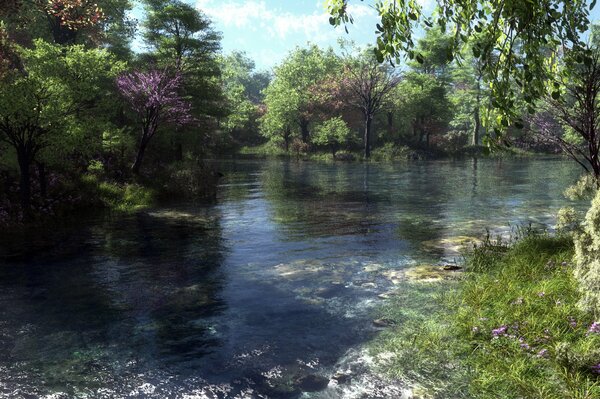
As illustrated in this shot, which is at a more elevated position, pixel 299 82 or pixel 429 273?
pixel 299 82

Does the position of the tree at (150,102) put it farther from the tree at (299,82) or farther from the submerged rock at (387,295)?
the tree at (299,82)

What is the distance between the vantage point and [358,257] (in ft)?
40.8

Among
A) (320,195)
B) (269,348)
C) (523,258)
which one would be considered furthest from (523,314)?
(320,195)

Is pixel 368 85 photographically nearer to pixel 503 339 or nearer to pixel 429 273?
pixel 429 273

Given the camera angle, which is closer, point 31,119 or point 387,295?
point 387,295

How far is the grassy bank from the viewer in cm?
563

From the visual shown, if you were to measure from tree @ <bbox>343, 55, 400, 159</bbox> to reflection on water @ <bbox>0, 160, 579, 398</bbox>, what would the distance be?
1711 inches

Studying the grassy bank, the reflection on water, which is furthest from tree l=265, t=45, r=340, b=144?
the grassy bank

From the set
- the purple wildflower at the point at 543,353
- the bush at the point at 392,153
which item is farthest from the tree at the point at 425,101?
the purple wildflower at the point at 543,353

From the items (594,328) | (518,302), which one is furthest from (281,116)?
(594,328)

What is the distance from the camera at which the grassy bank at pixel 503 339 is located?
18.5ft

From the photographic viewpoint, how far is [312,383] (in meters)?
6.09

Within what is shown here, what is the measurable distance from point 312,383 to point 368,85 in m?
60.8

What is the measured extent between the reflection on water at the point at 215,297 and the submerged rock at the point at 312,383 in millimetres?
24
